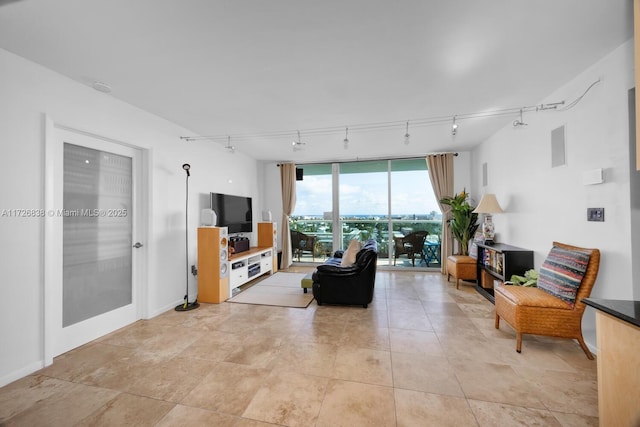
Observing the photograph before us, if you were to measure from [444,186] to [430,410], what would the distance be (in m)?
4.42

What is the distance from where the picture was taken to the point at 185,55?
78.4 inches

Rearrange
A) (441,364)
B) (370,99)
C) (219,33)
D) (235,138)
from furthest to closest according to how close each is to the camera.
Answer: (235,138) → (370,99) → (441,364) → (219,33)

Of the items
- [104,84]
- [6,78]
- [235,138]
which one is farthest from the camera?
[235,138]

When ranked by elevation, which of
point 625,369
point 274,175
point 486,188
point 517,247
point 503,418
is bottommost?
point 503,418

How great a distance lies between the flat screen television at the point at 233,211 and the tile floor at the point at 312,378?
1.88 metres

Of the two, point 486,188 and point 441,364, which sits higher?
point 486,188

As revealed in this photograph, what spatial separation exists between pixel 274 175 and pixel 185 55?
13.7 feet

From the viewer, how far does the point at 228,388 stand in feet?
6.00

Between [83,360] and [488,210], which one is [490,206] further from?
[83,360]

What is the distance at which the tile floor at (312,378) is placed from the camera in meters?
1.57

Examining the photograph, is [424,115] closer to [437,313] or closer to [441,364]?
[437,313]

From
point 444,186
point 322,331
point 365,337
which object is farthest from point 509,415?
point 444,186

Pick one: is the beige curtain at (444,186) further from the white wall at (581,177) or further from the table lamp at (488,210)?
the white wall at (581,177)

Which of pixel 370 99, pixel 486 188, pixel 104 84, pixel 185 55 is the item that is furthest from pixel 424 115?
pixel 104 84
